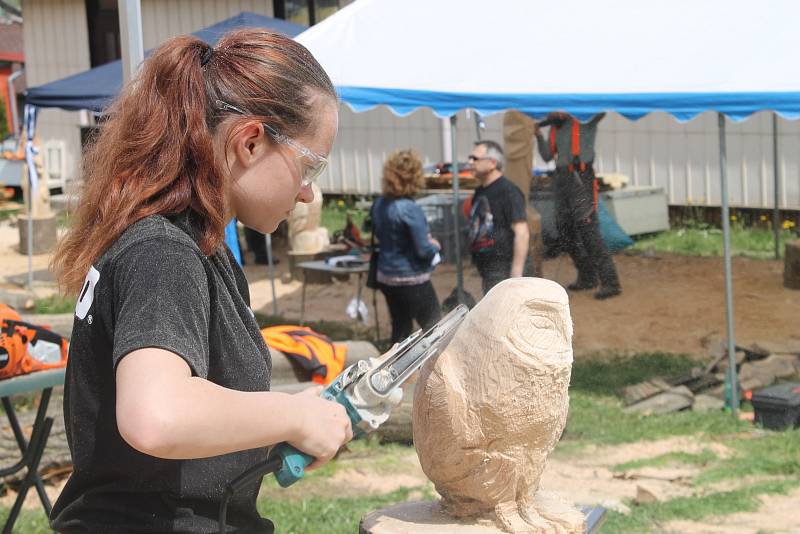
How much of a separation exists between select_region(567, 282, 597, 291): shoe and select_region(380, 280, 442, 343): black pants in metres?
1.57

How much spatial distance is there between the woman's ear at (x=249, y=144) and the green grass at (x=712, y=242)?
8765 mm

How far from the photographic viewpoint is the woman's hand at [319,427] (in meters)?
1.38

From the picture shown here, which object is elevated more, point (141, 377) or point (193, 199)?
point (193, 199)

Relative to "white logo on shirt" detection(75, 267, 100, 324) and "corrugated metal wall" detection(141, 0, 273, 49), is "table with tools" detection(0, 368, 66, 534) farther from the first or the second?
"corrugated metal wall" detection(141, 0, 273, 49)

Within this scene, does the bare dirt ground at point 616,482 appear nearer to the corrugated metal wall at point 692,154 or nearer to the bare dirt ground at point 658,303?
the bare dirt ground at point 658,303

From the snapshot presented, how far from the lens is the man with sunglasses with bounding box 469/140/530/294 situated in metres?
6.04

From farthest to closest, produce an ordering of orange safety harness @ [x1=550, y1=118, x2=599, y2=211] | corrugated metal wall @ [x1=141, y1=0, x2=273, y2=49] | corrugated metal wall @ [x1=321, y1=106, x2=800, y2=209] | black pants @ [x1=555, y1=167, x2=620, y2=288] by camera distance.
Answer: corrugated metal wall @ [x1=141, y1=0, x2=273, y2=49], corrugated metal wall @ [x1=321, y1=106, x2=800, y2=209], orange safety harness @ [x1=550, y1=118, x2=599, y2=211], black pants @ [x1=555, y1=167, x2=620, y2=288]

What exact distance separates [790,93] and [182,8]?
10337mm

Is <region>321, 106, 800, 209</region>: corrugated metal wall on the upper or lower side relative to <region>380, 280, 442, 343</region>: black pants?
upper

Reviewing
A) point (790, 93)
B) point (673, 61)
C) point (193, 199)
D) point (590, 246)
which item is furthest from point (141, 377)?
point (590, 246)

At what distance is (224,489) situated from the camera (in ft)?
5.00

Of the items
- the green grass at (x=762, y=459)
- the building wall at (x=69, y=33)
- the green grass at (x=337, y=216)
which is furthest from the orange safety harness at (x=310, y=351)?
the building wall at (x=69, y=33)


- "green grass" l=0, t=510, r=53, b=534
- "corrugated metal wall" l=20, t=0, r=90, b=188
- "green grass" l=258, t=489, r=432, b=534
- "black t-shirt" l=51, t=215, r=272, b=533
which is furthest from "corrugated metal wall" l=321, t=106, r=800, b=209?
"black t-shirt" l=51, t=215, r=272, b=533

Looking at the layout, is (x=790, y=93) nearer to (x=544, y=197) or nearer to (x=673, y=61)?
(x=673, y=61)
